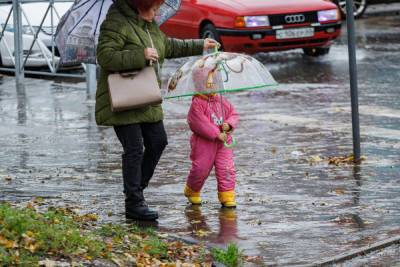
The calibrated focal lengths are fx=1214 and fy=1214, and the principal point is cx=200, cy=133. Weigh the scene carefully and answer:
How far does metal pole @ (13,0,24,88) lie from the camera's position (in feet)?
57.6

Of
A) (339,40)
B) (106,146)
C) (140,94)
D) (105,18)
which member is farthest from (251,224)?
(339,40)

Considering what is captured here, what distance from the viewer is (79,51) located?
29.5 feet

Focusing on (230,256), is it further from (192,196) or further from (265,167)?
(265,167)

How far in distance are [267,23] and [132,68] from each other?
36.0 ft

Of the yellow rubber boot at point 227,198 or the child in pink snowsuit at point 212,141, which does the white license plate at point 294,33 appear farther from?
the yellow rubber boot at point 227,198

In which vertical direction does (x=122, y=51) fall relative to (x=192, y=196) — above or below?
above

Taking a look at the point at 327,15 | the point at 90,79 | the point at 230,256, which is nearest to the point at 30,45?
the point at 90,79

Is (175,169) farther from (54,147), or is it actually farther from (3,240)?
(3,240)

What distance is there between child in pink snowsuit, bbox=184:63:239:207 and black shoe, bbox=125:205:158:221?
2.16 feet

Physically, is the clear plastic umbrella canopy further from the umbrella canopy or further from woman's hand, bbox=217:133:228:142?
the umbrella canopy

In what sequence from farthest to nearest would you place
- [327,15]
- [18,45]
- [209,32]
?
[209,32]
[327,15]
[18,45]

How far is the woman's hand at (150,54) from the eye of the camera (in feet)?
26.9

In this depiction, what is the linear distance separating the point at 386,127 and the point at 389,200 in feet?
12.1

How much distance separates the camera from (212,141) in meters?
8.95
